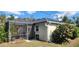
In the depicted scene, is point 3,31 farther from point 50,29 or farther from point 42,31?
point 50,29

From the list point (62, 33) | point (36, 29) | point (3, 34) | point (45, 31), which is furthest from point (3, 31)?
A: point (62, 33)

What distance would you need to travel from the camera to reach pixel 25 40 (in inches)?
175

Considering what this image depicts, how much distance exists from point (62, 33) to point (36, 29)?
0.38 m

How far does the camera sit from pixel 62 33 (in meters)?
4.46

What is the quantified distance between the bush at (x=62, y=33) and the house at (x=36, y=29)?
2.4 inches

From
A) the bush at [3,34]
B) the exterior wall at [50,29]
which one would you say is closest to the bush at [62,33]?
the exterior wall at [50,29]

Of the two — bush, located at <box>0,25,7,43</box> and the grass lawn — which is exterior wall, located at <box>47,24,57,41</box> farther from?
bush, located at <box>0,25,7,43</box>

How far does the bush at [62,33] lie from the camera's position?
4.44 m

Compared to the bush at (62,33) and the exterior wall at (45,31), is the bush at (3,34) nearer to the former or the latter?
the exterior wall at (45,31)

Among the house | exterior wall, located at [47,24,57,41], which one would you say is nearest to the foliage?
the house
